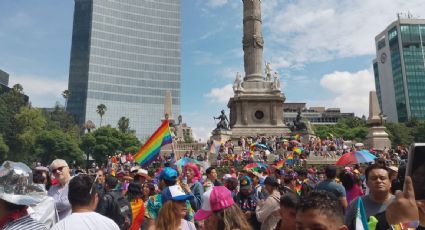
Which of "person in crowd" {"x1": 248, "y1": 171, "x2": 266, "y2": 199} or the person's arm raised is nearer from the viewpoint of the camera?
the person's arm raised

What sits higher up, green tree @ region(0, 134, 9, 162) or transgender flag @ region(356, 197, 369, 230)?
green tree @ region(0, 134, 9, 162)

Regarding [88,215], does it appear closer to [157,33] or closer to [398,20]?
[398,20]

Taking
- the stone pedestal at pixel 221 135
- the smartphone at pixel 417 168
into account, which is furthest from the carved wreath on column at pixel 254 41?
the smartphone at pixel 417 168

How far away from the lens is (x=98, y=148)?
214ft

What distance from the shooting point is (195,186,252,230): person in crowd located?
3541 mm

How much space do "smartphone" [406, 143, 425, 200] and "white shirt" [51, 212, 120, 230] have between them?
2.48 meters

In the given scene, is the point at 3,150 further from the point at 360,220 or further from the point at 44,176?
the point at 360,220

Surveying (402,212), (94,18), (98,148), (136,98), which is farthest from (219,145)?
(94,18)

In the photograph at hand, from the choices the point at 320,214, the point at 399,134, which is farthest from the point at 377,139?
the point at 399,134

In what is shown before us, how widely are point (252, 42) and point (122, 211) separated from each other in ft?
121

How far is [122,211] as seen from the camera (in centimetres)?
563

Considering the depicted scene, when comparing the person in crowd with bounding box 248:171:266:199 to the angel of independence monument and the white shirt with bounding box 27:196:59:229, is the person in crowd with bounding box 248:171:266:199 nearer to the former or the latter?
the white shirt with bounding box 27:196:59:229

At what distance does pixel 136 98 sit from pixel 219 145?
92.9 m

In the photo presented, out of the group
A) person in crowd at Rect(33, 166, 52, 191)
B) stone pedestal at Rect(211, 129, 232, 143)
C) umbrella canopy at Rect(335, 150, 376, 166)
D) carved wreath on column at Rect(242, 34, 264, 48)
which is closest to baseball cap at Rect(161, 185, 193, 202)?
person in crowd at Rect(33, 166, 52, 191)
